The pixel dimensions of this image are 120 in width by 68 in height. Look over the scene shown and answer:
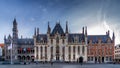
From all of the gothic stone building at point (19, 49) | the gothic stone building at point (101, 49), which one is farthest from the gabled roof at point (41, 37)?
the gothic stone building at point (101, 49)

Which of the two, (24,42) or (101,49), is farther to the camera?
(24,42)

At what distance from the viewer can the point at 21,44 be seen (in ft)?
446

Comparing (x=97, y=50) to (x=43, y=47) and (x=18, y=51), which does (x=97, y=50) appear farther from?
(x=18, y=51)

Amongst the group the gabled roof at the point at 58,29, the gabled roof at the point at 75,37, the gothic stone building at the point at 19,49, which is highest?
the gabled roof at the point at 58,29

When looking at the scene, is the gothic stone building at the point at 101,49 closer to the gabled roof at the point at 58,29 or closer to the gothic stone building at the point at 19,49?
the gabled roof at the point at 58,29

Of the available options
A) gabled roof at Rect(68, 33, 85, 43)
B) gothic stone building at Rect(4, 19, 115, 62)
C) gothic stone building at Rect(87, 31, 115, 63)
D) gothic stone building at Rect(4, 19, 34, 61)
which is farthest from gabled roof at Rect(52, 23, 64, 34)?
gothic stone building at Rect(4, 19, 34, 61)

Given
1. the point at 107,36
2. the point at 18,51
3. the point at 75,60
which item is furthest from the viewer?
the point at 18,51

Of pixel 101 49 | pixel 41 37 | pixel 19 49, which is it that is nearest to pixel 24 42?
pixel 19 49

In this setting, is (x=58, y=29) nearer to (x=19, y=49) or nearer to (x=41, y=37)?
(x=41, y=37)

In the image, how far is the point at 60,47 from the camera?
119 m

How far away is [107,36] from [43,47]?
115ft

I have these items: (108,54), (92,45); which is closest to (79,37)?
(92,45)

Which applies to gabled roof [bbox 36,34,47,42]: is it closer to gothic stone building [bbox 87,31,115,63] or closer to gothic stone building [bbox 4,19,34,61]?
gothic stone building [bbox 4,19,34,61]

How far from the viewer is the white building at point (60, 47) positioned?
117875 millimetres
